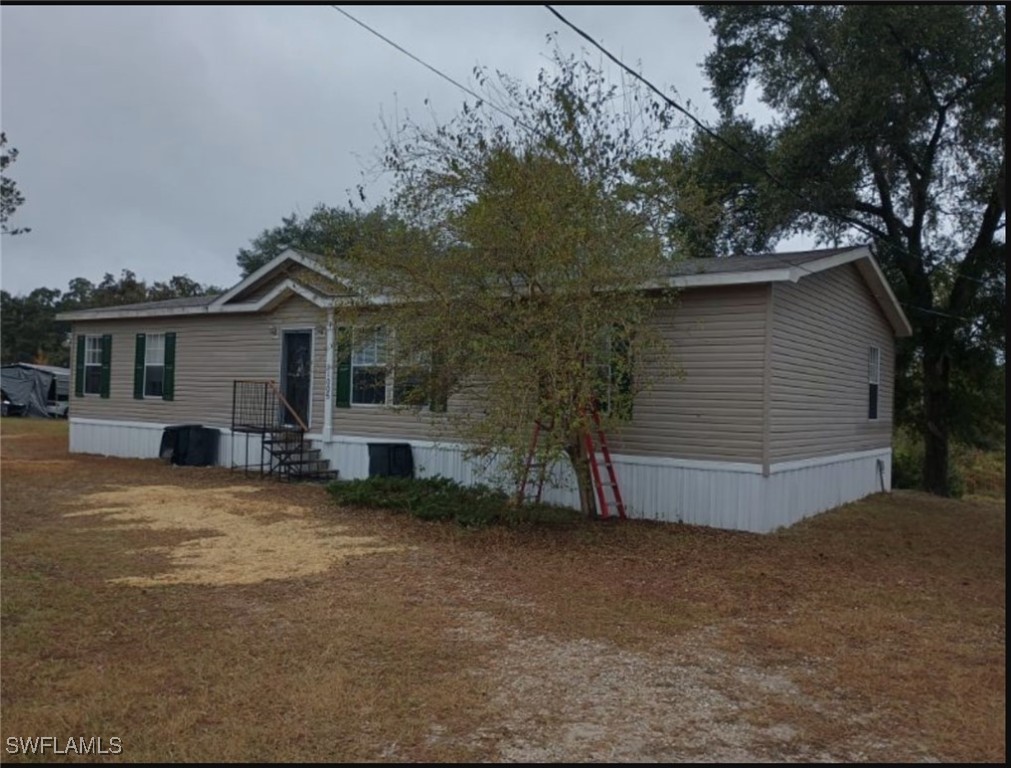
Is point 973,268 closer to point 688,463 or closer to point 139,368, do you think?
point 688,463

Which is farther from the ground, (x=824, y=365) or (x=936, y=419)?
(x=824, y=365)

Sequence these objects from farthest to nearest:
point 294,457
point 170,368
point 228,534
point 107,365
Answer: point 107,365 → point 170,368 → point 294,457 → point 228,534

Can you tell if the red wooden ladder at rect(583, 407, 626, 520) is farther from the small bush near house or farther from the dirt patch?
the dirt patch

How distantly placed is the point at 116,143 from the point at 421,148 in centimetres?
1032

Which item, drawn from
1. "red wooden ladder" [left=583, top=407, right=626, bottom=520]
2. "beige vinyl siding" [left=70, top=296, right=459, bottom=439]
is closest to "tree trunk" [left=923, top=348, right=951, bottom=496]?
"red wooden ladder" [left=583, top=407, right=626, bottom=520]

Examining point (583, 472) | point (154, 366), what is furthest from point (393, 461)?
point (154, 366)

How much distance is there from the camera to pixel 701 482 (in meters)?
9.85

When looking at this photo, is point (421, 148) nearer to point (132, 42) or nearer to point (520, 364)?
point (520, 364)

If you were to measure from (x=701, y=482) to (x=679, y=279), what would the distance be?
100 inches

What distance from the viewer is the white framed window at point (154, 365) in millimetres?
16141

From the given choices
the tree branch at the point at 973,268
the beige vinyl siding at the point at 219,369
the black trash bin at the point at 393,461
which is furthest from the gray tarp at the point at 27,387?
the tree branch at the point at 973,268

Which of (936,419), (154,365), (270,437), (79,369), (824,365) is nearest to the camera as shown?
(824,365)

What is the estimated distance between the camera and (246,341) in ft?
48.2

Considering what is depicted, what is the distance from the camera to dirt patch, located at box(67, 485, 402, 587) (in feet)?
22.7
